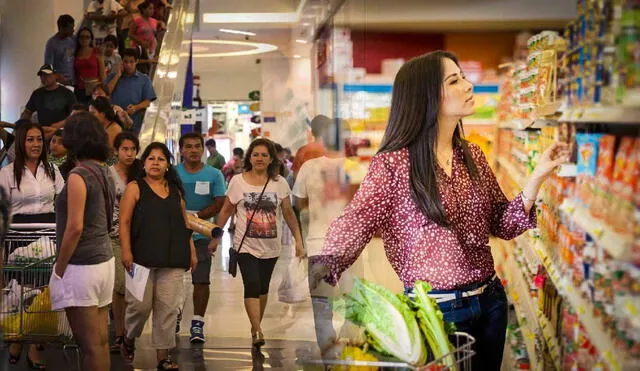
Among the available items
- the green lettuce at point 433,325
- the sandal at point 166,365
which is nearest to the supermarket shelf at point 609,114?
the green lettuce at point 433,325

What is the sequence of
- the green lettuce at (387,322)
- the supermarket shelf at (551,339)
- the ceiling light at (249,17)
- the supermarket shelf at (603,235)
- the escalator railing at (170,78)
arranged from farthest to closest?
the ceiling light at (249,17), the escalator railing at (170,78), the supermarket shelf at (551,339), the green lettuce at (387,322), the supermarket shelf at (603,235)

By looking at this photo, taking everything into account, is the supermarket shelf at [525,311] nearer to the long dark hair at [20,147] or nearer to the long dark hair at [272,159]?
the long dark hair at [272,159]

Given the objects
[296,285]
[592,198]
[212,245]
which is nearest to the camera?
[592,198]

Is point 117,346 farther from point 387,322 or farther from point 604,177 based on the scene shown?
point 604,177

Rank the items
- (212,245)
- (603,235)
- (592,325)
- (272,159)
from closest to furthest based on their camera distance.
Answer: (603,235)
(592,325)
(212,245)
(272,159)

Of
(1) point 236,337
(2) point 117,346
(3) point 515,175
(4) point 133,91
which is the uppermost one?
(4) point 133,91

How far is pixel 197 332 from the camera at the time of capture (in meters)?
7.71

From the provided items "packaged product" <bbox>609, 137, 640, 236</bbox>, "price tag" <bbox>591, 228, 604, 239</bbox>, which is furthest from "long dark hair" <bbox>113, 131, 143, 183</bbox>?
"packaged product" <bbox>609, 137, 640, 236</bbox>

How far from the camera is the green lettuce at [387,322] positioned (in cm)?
312

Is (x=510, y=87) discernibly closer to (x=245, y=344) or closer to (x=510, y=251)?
(x=510, y=251)

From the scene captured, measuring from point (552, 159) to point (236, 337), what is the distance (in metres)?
4.59

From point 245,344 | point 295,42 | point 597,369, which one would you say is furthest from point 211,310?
point 597,369

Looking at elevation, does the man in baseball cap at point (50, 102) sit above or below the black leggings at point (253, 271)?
above

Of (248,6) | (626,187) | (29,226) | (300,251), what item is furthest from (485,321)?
(248,6)
